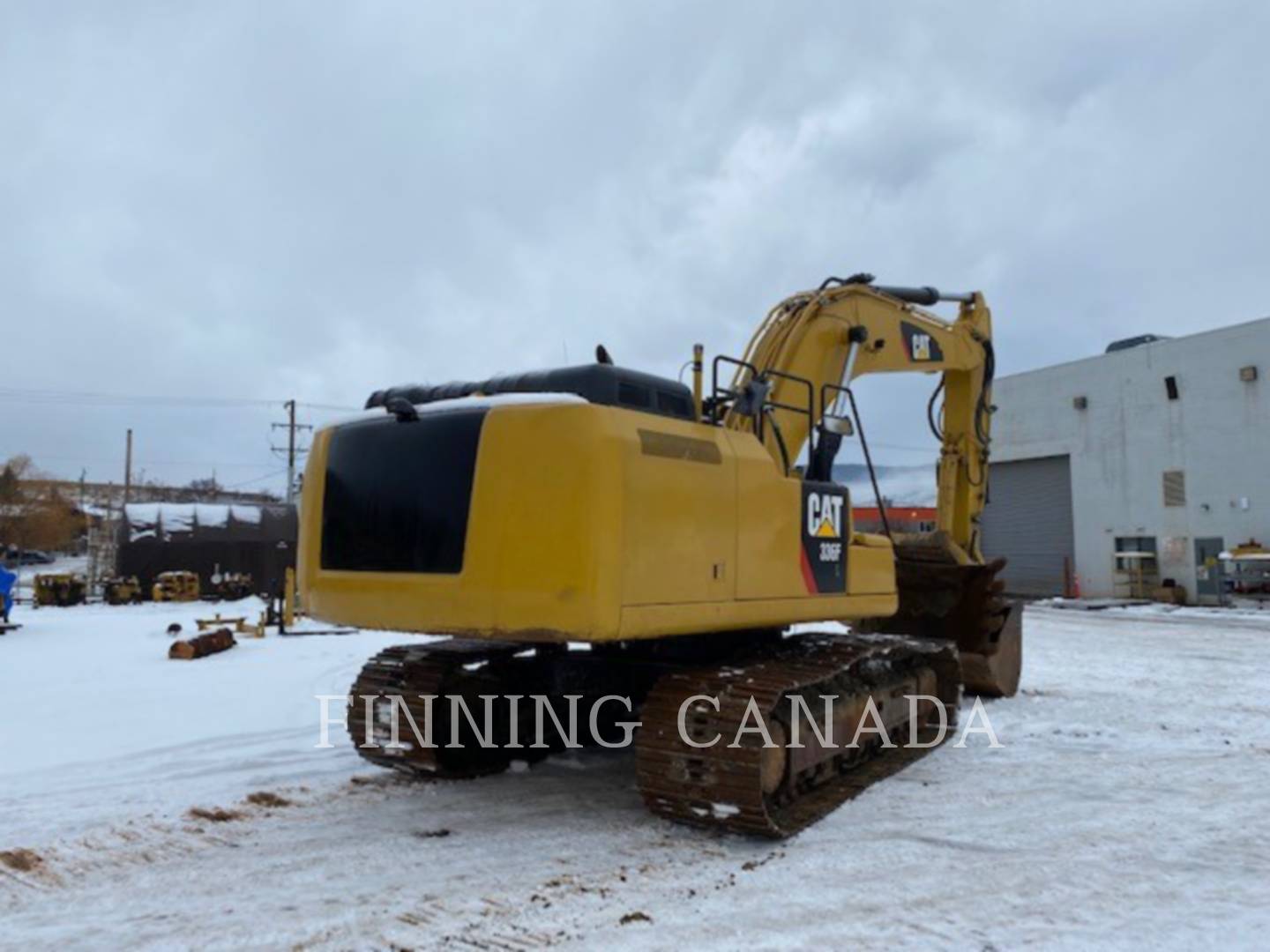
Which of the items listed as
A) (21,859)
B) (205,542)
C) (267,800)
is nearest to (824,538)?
(267,800)

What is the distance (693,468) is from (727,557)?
0.50 metres

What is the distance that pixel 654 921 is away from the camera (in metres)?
3.66

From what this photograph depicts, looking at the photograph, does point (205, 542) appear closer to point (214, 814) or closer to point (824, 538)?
point (214, 814)

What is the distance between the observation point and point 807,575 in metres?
5.33

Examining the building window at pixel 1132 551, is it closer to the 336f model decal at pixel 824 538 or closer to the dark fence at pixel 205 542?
the dark fence at pixel 205 542

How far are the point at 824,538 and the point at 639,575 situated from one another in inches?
66.8

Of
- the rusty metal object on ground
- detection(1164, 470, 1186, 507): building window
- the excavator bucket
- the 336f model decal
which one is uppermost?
detection(1164, 470, 1186, 507): building window

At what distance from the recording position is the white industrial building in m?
23.8

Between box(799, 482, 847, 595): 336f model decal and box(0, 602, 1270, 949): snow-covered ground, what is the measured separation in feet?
4.21

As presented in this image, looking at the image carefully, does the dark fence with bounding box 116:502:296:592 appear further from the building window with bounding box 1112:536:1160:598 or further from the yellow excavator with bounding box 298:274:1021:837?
the building window with bounding box 1112:536:1160:598

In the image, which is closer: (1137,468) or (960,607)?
(960,607)

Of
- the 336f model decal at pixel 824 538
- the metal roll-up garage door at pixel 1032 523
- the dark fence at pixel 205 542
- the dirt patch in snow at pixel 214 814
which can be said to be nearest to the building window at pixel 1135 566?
the metal roll-up garage door at pixel 1032 523

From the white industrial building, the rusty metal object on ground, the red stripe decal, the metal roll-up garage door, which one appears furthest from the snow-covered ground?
the metal roll-up garage door

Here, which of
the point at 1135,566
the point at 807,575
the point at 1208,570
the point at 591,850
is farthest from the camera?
the point at 1135,566
